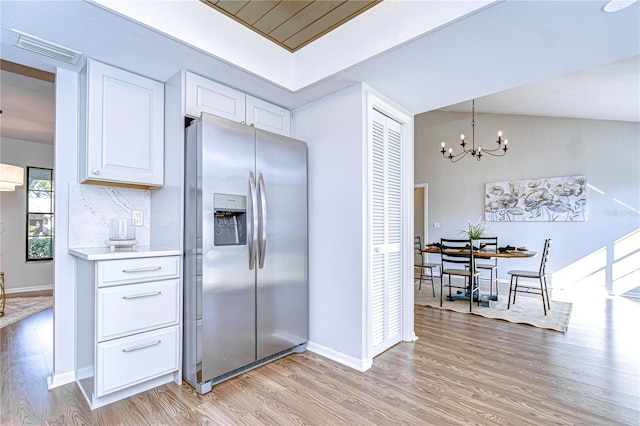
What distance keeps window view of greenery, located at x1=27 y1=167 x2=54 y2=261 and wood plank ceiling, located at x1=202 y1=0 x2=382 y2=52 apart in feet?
17.9

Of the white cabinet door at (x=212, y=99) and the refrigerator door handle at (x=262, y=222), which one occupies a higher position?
the white cabinet door at (x=212, y=99)

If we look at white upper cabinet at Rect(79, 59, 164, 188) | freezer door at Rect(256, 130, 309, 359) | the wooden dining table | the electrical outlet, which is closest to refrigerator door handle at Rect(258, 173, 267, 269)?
freezer door at Rect(256, 130, 309, 359)

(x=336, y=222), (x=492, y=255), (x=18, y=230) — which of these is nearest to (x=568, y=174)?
(x=492, y=255)

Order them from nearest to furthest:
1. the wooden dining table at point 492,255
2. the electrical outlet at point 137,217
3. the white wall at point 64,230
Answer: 1. the white wall at point 64,230
2. the electrical outlet at point 137,217
3. the wooden dining table at point 492,255

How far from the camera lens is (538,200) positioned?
19.3ft

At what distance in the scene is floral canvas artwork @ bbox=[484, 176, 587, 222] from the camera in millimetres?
5527

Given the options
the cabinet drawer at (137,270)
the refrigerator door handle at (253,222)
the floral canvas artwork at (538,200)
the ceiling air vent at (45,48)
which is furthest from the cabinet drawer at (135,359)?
the floral canvas artwork at (538,200)

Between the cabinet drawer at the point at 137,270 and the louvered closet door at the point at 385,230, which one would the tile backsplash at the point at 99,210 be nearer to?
the cabinet drawer at the point at 137,270

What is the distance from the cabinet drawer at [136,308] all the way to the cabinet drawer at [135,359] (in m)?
0.06

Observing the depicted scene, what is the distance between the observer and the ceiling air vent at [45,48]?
1924mm

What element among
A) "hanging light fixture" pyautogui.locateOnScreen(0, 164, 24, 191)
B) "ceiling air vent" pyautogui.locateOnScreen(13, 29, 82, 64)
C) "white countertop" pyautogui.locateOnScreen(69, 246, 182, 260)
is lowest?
"white countertop" pyautogui.locateOnScreen(69, 246, 182, 260)

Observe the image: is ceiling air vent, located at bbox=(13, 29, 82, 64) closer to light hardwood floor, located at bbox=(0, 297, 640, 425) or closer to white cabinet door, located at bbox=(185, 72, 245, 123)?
white cabinet door, located at bbox=(185, 72, 245, 123)

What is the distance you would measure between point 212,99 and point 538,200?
6.09 m

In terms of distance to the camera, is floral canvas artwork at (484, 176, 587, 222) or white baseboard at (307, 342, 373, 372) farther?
floral canvas artwork at (484, 176, 587, 222)
